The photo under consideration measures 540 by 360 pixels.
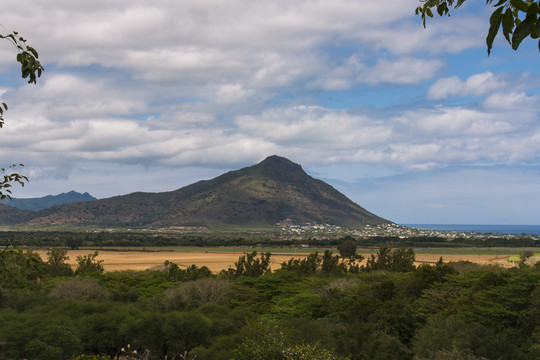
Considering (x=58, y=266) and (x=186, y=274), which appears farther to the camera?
(x=58, y=266)

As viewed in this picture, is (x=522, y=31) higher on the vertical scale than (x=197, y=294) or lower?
higher

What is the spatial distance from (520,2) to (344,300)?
167 ft

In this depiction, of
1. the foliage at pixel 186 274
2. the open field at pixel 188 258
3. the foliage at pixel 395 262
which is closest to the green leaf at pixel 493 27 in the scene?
the foliage at pixel 186 274

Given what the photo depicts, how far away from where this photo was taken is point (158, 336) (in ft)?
139

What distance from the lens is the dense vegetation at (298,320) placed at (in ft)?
109

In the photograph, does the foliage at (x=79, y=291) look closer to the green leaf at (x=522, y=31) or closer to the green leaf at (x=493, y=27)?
the green leaf at (x=493, y=27)

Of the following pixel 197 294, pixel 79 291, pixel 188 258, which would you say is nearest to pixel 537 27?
pixel 197 294

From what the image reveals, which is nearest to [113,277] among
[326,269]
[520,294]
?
[326,269]

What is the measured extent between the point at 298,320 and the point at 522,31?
3697 cm

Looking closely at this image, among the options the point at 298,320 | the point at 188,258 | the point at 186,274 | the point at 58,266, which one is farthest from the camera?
the point at 188,258

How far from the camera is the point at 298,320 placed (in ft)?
125

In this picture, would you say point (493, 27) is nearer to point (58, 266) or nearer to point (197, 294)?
point (197, 294)

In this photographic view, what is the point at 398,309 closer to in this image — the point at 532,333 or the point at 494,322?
the point at 494,322

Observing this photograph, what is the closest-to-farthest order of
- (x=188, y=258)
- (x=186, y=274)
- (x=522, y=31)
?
(x=522, y=31) → (x=186, y=274) → (x=188, y=258)
